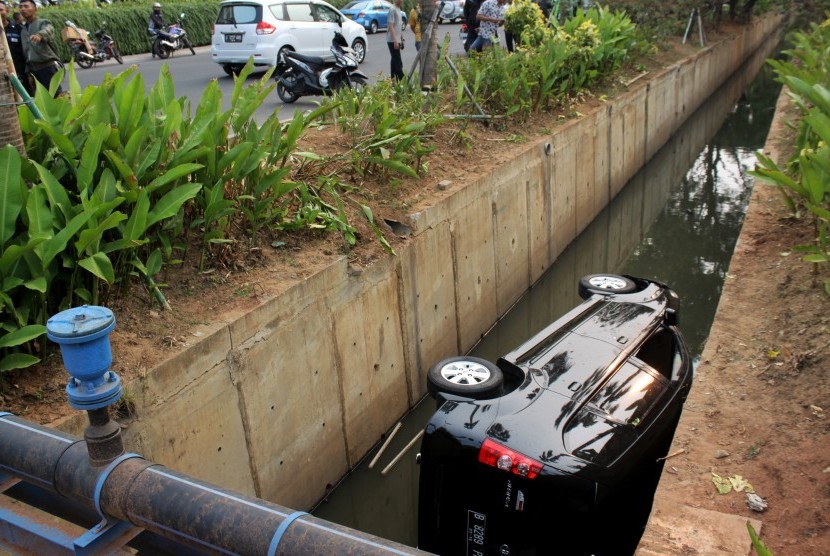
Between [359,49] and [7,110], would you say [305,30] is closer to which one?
[359,49]

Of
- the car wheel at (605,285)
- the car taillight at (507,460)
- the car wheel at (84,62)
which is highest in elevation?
the car wheel at (84,62)

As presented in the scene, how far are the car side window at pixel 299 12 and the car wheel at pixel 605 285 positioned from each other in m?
12.5

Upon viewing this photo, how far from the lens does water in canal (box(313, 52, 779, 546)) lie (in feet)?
21.4

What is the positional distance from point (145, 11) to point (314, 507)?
71.4 feet

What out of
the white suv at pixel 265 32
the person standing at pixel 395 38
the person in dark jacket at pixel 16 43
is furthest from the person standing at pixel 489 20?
the person in dark jacket at pixel 16 43

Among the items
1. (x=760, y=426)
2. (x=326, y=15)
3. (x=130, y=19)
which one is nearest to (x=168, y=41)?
(x=130, y=19)

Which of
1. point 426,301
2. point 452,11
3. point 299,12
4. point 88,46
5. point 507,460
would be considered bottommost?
point 426,301

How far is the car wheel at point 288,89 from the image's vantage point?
12680 mm

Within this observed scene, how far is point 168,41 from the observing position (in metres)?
22.5

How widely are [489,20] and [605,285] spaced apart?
8.34 meters

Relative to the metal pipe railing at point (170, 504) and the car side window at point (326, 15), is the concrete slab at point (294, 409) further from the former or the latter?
the car side window at point (326, 15)

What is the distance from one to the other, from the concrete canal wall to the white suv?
25.2ft

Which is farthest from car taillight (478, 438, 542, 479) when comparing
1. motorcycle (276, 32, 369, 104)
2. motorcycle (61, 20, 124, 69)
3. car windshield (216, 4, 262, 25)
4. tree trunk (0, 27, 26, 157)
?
motorcycle (61, 20, 124, 69)

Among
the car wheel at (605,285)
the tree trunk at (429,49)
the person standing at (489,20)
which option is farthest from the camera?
the person standing at (489,20)
